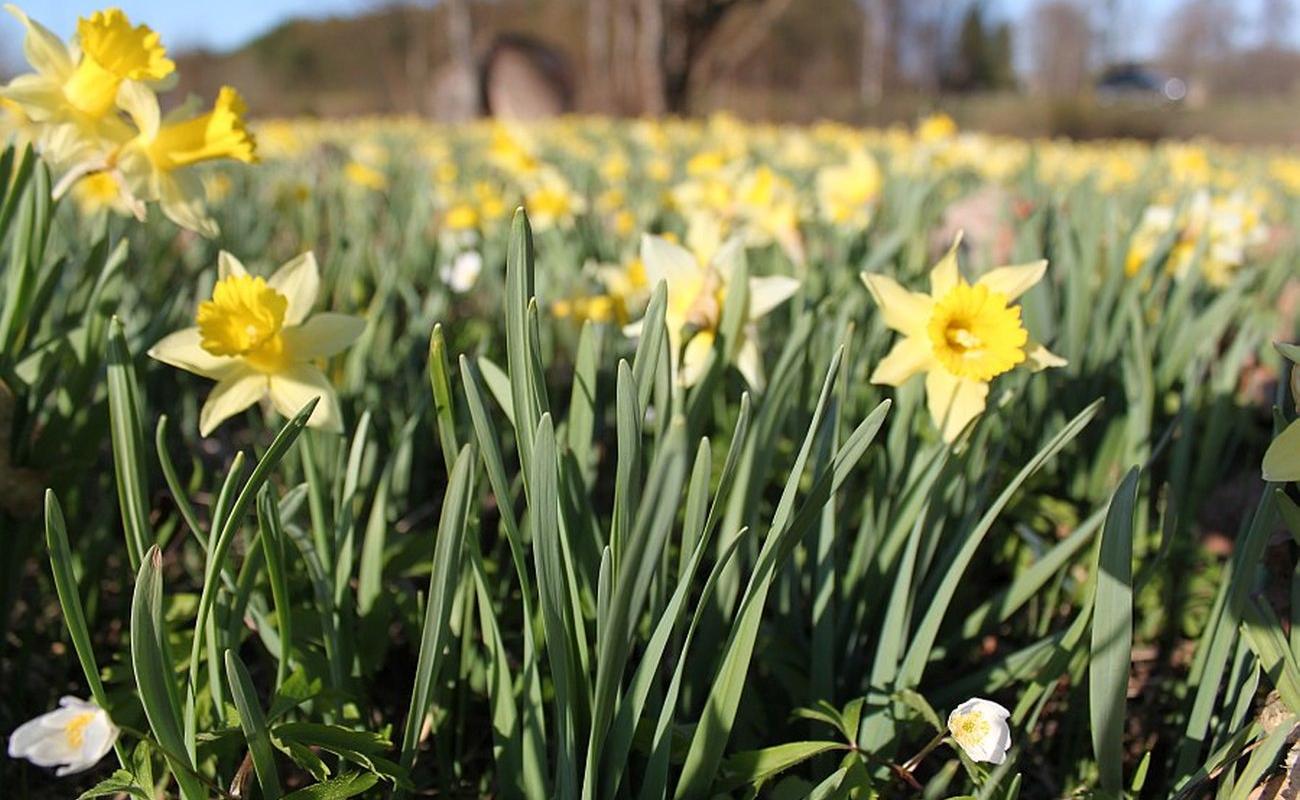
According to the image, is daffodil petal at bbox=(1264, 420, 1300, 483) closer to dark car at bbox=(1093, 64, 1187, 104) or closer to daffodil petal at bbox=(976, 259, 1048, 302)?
daffodil petal at bbox=(976, 259, 1048, 302)

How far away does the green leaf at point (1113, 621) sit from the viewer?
75cm

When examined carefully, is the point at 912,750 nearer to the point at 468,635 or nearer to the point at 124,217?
the point at 468,635

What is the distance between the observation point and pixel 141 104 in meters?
1.03

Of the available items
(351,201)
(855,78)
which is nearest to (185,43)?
(855,78)

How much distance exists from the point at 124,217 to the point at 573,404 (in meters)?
1.60

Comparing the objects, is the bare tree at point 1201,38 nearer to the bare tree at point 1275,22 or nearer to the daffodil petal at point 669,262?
the bare tree at point 1275,22

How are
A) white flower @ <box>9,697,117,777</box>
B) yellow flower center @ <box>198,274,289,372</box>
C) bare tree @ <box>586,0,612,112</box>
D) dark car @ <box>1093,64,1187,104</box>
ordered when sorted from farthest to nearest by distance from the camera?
dark car @ <box>1093,64,1187,104</box>
bare tree @ <box>586,0,612,112</box>
yellow flower center @ <box>198,274,289,372</box>
white flower @ <box>9,697,117,777</box>

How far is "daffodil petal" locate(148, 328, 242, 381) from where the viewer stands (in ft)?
3.04

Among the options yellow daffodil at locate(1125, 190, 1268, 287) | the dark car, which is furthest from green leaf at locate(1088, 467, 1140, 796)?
the dark car

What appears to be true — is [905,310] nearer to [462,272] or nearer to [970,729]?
[970,729]

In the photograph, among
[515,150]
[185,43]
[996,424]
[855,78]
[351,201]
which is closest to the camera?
[996,424]

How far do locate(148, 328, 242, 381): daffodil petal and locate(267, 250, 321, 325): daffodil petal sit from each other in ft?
0.27

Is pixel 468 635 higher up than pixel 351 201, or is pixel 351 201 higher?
pixel 351 201

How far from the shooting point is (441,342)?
2.63 ft
